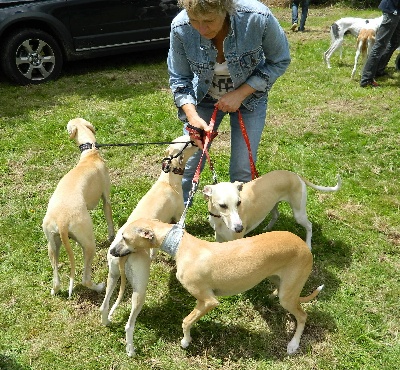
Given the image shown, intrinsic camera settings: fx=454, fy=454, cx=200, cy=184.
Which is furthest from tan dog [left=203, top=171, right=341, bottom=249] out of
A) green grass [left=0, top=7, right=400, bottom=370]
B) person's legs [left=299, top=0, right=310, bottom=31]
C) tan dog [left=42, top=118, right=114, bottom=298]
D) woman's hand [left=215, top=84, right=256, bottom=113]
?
person's legs [left=299, top=0, right=310, bottom=31]

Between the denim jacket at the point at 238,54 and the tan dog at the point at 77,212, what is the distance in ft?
3.46

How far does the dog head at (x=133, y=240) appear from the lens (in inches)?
123

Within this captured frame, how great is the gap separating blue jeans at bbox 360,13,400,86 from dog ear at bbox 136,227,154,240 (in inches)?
271

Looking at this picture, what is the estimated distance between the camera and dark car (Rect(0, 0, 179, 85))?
8.05 meters

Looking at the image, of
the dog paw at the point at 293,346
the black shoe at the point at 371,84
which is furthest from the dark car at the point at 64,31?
the dog paw at the point at 293,346

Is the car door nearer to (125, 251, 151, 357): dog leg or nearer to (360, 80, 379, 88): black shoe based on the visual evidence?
(360, 80, 379, 88): black shoe

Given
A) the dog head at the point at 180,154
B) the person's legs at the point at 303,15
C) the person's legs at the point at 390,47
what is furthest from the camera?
the person's legs at the point at 303,15

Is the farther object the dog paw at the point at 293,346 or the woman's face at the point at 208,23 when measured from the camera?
the dog paw at the point at 293,346

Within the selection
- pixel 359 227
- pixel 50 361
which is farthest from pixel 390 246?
pixel 50 361

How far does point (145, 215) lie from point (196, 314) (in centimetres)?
94

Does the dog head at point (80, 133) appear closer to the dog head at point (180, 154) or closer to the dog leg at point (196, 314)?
the dog head at point (180, 154)

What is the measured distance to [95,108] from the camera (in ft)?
24.7

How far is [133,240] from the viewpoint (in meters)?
3.13

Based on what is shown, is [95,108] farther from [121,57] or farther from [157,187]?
[157,187]
